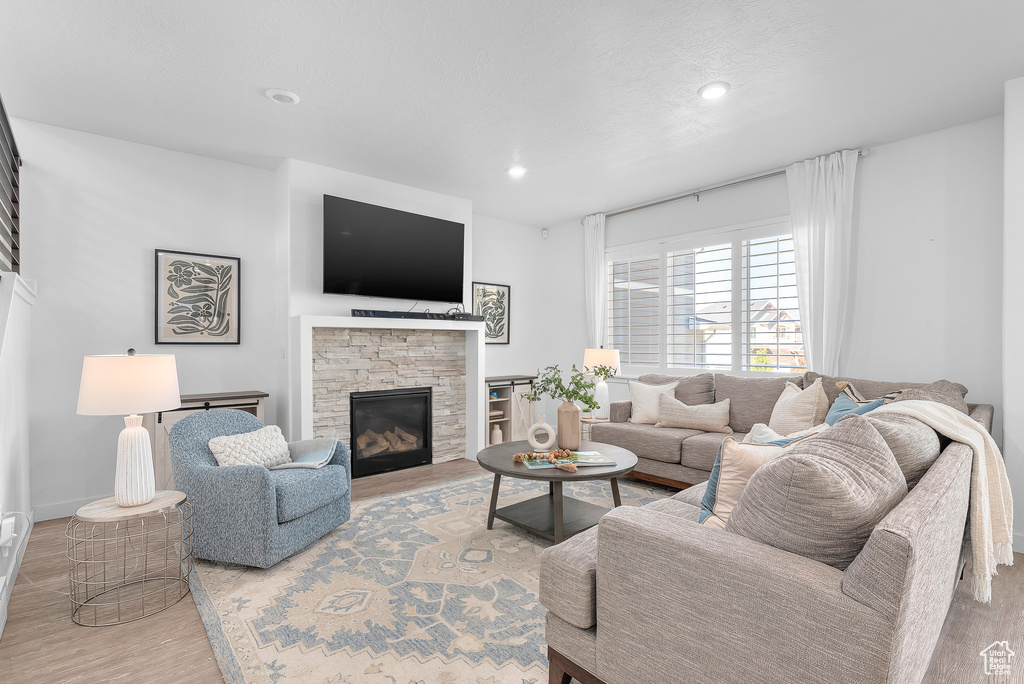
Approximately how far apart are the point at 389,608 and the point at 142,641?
3.17ft

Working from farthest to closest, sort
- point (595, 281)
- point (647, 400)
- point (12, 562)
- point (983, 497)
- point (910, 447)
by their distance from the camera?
point (595, 281)
point (647, 400)
point (12, 562)
point (983, 497)
point (910, 447)

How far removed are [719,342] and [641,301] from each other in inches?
38.4

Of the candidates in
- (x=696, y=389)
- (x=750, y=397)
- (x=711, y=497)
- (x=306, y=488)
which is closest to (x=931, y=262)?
(x=750, y=397)

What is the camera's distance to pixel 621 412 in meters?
4.62

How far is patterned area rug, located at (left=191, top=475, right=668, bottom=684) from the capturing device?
1827mm

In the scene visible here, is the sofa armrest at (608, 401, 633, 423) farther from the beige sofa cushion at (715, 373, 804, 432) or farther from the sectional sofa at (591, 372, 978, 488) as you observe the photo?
the beige sofa cushion at (715, 373, 804, 432)

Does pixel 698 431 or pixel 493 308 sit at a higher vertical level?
pixel 493 308

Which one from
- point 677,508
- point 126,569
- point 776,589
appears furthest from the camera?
point 126,569

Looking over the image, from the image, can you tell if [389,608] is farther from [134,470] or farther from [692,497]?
[692,497]

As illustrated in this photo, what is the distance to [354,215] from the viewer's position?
4242mm

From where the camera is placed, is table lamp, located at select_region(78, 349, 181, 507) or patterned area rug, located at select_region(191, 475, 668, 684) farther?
table lamp, located at select_region(78, 349, 181, 507)

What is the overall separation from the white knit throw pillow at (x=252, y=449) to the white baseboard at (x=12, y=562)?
2.99 ft

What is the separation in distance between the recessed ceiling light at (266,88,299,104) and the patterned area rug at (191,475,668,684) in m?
2.65

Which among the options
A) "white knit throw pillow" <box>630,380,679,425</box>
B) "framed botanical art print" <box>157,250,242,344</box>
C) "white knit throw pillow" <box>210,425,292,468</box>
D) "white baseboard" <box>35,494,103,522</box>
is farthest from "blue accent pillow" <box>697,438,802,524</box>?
"white baseboard" <box>35,494,103,522</box>
